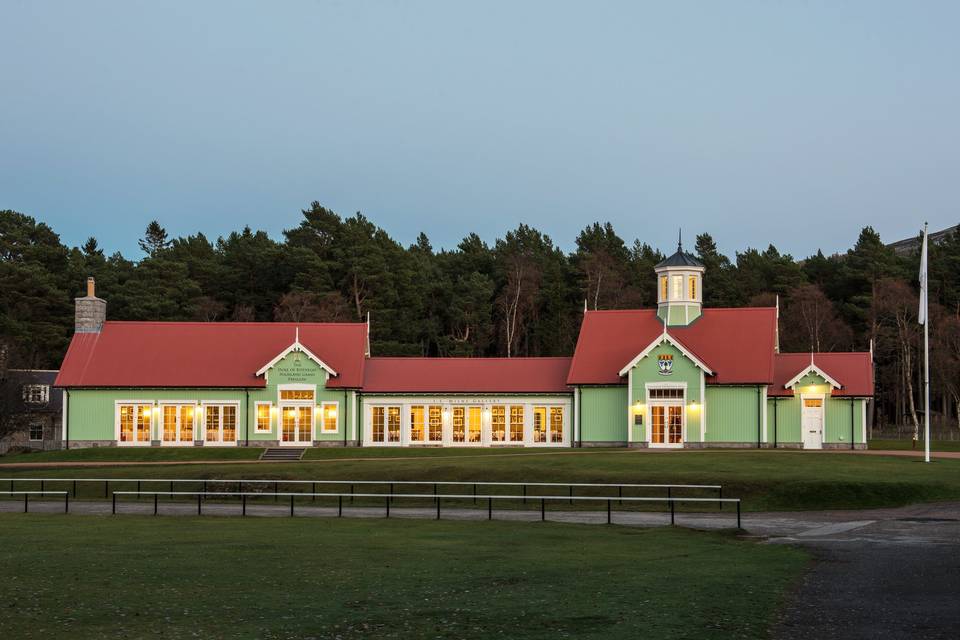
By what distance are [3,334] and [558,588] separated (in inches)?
2964

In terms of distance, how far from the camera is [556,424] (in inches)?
2340

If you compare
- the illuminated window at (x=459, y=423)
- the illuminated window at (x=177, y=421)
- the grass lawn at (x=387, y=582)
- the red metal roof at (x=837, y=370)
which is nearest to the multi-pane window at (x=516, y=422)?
the illuminated window at (x=459, y=423)

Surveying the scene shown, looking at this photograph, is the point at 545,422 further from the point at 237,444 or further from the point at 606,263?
the point at 606,263

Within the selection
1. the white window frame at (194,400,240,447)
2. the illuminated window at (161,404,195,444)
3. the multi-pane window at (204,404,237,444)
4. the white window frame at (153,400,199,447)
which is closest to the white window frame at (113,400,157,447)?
the white window frame at (153,400,199,447)

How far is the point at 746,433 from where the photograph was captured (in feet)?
185

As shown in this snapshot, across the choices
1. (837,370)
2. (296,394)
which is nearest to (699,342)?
(837,370)

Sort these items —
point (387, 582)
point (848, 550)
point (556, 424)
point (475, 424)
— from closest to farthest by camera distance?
point (387, 582), point (848, 550), point (556, 424), point (475, 424)

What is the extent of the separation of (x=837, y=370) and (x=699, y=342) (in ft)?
23.5

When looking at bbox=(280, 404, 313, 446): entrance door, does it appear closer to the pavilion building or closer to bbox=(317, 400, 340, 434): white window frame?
the pavilion building

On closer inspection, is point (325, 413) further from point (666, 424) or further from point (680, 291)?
point (680, 291)

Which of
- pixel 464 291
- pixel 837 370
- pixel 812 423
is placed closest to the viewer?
pixel 812 423

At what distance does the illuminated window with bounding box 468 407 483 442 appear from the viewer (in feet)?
197

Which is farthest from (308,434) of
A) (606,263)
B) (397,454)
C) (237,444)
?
(606,263)

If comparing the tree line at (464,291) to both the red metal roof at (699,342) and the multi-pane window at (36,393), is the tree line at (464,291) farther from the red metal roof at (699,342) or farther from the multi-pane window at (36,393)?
the red metal roof at (699,342)
